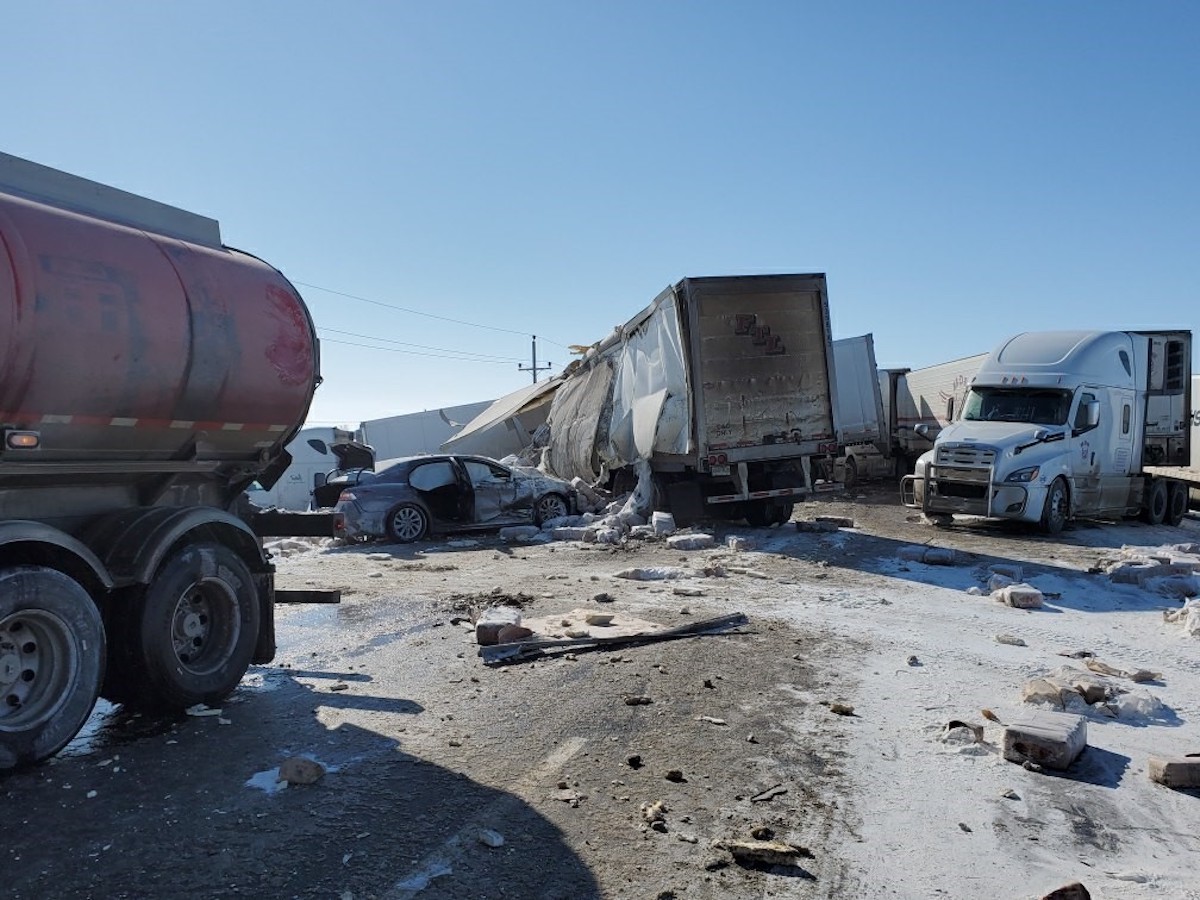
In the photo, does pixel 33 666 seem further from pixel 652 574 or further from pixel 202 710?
pixel 652 574

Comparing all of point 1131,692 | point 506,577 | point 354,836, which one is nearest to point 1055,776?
point 1131,692

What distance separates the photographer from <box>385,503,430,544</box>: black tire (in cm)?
1488

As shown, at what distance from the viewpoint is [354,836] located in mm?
3643

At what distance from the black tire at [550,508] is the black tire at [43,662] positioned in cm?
1185

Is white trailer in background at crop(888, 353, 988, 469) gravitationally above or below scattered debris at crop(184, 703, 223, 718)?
above

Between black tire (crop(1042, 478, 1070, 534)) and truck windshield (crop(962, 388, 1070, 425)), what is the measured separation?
1017mm

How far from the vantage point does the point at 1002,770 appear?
14.4 ft

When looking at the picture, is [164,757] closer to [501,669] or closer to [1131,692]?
[501,669]

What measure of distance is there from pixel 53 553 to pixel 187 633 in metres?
1.13

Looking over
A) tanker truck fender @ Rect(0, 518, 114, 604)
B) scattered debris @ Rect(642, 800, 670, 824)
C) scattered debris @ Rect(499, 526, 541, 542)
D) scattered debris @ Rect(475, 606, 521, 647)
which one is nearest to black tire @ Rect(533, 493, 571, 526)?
scattered debris @ Rect(499, 526, 541, 542)

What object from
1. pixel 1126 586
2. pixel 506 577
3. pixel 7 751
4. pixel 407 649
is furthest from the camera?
pixel 506 577

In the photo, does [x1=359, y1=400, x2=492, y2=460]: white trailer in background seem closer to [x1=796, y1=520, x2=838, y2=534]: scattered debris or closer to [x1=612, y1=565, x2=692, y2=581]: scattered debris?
[x1=796, y1=520, x2=838, y2=534]: scattered debris

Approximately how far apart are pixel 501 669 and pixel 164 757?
228 cm

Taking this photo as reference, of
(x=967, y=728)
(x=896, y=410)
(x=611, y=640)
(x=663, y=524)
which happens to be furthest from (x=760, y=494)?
(x=896, y=410)
